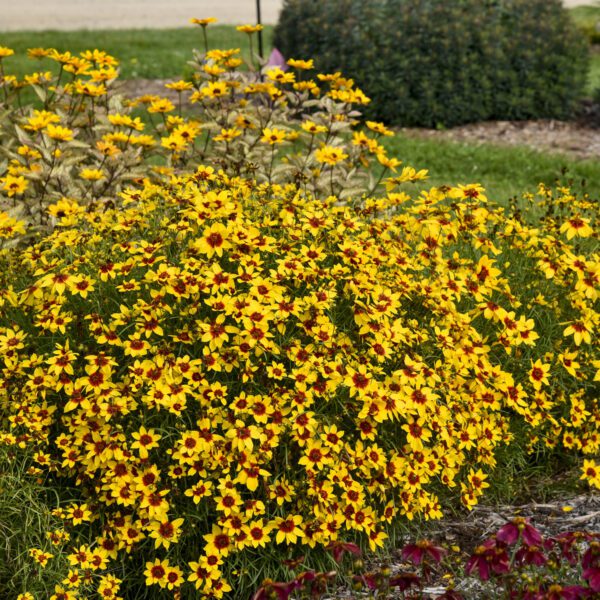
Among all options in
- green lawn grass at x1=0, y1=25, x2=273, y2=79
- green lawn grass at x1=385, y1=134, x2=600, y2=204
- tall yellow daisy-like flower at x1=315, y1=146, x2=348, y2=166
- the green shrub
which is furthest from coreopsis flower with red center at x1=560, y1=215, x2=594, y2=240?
green lawn grass at x1=0, y1=25, x2=273, y2=79

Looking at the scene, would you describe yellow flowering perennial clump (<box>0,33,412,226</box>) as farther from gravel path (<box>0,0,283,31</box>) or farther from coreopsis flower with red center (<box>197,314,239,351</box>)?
gravel path (<box>0,0,283,31</box>)

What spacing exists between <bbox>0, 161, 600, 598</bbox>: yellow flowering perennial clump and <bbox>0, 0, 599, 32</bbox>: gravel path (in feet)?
47.7

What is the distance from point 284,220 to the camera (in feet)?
11.6

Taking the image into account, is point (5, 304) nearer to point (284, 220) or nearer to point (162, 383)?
point (162, 383)

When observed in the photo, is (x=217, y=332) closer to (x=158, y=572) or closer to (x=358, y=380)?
(x=358, y=380)

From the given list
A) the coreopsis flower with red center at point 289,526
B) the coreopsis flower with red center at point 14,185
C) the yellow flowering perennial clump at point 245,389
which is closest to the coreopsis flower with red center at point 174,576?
the yellow flowering perennial clump at point 245,389

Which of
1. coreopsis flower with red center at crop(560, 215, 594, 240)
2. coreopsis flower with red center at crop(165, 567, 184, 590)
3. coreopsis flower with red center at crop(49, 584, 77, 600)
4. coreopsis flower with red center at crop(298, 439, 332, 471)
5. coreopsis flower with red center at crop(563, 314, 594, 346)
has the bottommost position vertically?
coreopsis flower with red center at crop(165, 567, 184, 590)

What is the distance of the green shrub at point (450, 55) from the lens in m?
9.21

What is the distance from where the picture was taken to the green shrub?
9211 millimetres

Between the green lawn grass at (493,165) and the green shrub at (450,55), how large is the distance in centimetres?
69

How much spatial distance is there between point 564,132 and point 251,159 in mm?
5726

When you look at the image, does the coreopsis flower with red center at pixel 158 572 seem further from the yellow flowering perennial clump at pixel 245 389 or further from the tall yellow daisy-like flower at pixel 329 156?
the tall yellow daisy-like flower at pixel 329 156

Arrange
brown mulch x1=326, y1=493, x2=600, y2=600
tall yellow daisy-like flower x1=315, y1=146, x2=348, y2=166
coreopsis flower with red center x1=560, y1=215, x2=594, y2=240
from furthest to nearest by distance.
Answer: tall yellow daisy-like flower x1=315, y1=146, x2=348, y2=166 → coreopsis flower with red center x1=560, y1=215, x2=594, y2=240 → brown mulch x1=326, y1=493, x2=600, y2=600

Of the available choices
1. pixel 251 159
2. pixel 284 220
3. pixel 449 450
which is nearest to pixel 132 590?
pixel 449 450
